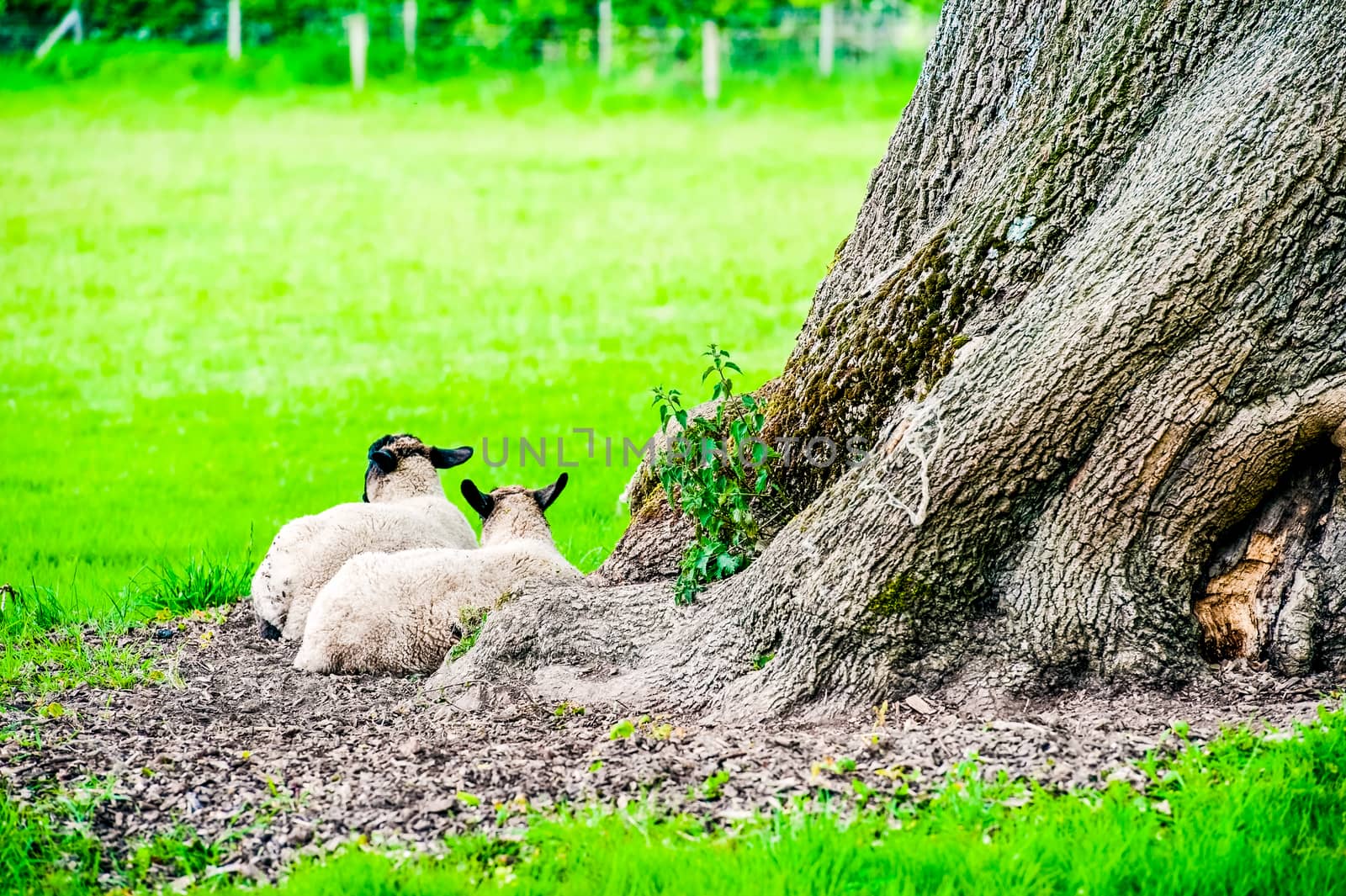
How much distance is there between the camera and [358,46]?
103 feet

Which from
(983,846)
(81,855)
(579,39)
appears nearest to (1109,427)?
(983,846)

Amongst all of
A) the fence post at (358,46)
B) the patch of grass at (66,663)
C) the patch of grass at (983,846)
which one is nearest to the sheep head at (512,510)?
the patch of grass at (66,663)

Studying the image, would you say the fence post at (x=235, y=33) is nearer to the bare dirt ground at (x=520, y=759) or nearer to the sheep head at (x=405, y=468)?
the sheep head at (x=405, y=468)

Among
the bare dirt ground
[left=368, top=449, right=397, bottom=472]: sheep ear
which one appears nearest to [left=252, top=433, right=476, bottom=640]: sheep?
[left=368, top=449, right=397, bottom=472]: sheep ear

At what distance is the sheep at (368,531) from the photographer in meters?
6.93

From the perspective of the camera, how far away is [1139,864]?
150 inches

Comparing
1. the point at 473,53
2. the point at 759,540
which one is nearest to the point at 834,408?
the point at 759,540

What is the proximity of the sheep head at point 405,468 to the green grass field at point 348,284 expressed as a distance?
3.25ft

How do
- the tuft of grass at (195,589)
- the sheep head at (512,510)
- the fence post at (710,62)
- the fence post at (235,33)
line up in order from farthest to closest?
the fence post at (235,33)
the fence post at (710,62)
the tuft of grass at (195,589)
the sheep head at (512,510)

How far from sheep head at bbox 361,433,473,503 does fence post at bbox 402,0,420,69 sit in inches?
1008

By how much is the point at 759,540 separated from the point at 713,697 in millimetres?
882

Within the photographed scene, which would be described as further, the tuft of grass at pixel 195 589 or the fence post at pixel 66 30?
the fence post at pixel 66 30

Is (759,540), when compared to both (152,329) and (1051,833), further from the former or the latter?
(152,329)

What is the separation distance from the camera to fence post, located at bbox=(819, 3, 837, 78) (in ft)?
103
